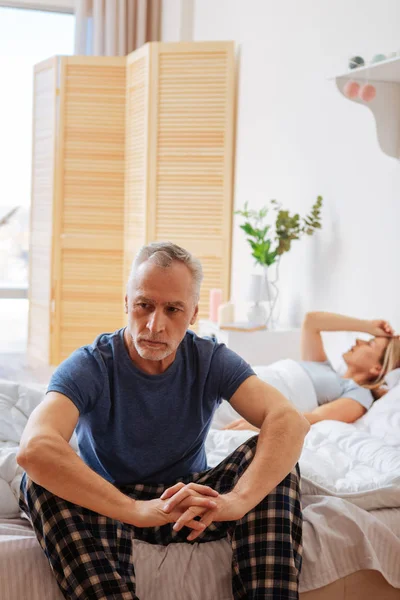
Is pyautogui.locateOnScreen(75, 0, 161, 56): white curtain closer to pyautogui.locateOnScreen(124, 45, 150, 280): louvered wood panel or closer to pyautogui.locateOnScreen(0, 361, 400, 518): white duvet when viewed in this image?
pyautogui.locateOnScreen(124, 45, 150, 280): louvered wood panel

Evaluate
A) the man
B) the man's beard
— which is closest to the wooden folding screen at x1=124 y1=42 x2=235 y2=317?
the man

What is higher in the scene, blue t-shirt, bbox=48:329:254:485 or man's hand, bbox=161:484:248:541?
blue t-shirt, bbox=48:329:254:485

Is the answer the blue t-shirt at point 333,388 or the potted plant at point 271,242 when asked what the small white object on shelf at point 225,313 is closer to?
the potted plant at point 271,242

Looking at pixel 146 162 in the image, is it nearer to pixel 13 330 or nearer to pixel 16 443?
pixel 13 330

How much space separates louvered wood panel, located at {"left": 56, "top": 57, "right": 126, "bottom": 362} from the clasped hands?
12.0 ft

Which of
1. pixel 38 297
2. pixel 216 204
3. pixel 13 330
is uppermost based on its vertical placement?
pixel 216 204

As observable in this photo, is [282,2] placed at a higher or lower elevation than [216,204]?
higher

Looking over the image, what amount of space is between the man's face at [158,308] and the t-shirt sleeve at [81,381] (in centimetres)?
10

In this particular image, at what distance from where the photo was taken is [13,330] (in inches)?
244

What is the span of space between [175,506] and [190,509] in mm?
38

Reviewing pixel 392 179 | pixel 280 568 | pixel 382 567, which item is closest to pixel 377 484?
pixel 382 567

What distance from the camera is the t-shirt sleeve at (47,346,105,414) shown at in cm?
159

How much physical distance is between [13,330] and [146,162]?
216 centimetres

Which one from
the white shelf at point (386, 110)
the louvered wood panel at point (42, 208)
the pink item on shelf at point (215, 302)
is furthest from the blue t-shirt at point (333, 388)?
the louvered wood panel at point (42, 208)
